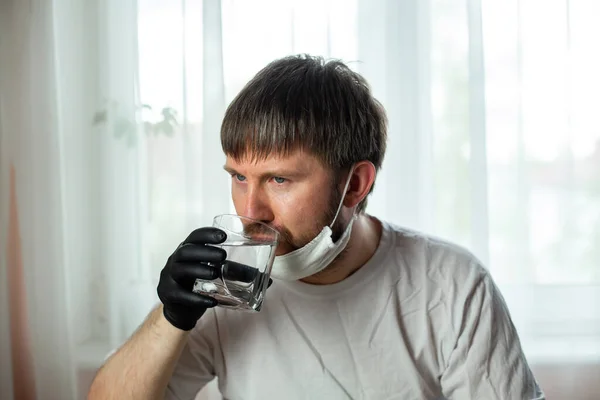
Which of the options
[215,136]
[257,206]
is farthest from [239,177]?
[215,136]

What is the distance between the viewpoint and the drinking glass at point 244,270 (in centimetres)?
112

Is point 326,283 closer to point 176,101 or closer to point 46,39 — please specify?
point 176,101

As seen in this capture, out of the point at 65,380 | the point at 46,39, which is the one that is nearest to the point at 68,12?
the point at 46,39

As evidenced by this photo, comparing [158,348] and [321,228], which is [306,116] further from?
[158,348]

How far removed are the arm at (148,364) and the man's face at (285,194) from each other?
24 centimetres

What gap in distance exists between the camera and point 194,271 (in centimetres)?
112

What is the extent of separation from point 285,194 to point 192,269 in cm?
24

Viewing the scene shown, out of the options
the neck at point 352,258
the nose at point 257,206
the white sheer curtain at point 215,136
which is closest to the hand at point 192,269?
the nose at point 257,206

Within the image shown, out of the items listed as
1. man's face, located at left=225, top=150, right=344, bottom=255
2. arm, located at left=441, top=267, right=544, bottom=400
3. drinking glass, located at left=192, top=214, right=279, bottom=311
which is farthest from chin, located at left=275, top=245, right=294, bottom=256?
arm, located at left=441, top=267, right=544, bottom=400

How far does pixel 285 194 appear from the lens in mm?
1273

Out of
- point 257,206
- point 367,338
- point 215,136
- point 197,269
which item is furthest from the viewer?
point 215,136

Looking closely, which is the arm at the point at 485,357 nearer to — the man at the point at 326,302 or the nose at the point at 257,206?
the man at the point at 326,302

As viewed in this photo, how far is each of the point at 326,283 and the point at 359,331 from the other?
113mm

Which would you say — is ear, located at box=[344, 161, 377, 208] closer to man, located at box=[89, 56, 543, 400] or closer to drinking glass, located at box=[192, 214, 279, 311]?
man, located at box=[89, 56, 543, 400]
